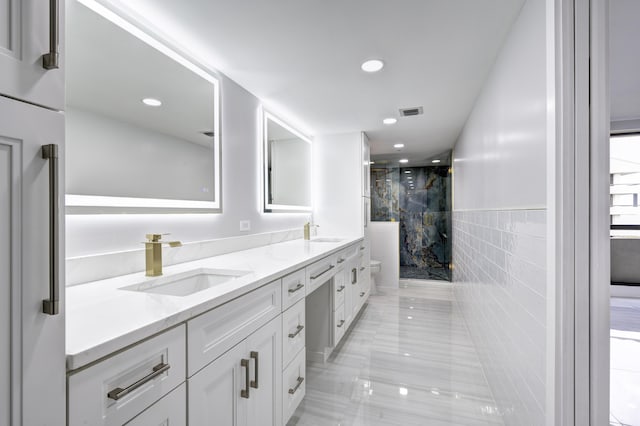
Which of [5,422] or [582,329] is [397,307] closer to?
[582,329]

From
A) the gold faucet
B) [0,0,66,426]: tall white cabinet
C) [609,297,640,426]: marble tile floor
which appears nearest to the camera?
[0,0,66,426]: tall white cabinet

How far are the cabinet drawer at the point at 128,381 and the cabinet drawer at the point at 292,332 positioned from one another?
68 cm

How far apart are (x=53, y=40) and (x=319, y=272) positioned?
1.67 m

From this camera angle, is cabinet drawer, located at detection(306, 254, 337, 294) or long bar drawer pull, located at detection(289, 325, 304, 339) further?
cabinet drawer, located at detection(306, 254, 337, 294)

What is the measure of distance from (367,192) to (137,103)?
112 inches

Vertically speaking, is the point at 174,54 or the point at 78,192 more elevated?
the point at 174,54

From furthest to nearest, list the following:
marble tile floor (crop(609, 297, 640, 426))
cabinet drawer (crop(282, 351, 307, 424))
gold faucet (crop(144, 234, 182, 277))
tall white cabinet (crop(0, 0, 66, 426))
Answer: cabinet drawer (crop(282, 351, 307, 424)) < gold faucet (crop(144, 234, 182, 277)) < marble tile floor (crop(609, 297, 640, 426)) < tall white cabinet (crop(0, 0, 66, 426))

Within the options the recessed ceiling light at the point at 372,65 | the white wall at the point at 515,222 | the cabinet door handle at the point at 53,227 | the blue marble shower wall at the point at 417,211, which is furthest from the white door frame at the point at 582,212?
the blue marble shower wall at the point at 417,211

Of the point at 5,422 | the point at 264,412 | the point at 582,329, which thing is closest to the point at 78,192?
the point at 5,422

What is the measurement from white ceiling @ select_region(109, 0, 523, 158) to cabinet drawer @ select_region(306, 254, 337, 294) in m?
1.31

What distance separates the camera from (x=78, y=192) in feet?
3.87

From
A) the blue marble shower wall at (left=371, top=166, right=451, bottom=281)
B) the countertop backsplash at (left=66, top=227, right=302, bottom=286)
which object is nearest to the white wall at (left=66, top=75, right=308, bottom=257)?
the countertop backsplash at (left=66, top=227, right=302, bottom=286)

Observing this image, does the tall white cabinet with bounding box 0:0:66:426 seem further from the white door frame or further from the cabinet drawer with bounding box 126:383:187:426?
the white door frame

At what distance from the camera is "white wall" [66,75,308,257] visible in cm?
124
